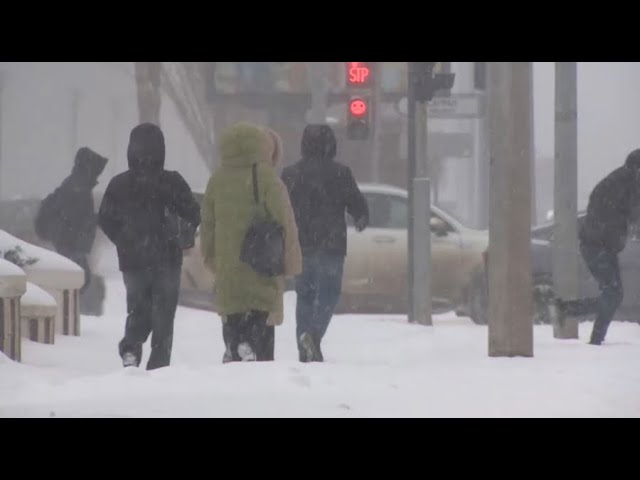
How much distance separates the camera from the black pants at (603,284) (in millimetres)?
10891

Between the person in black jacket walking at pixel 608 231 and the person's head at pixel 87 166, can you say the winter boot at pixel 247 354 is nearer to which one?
the person in black jacket walking at pixel 608 231

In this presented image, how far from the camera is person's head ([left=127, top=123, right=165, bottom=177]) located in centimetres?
825

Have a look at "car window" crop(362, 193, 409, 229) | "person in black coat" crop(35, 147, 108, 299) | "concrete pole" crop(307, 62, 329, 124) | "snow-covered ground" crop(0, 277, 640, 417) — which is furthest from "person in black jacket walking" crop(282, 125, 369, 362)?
"concrete pole" crop(307, 62, 329, 124)

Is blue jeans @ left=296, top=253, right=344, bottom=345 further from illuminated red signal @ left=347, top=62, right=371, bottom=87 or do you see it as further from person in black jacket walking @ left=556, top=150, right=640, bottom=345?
illuminated red signal @ left=347, top=62, right=371, bottom=87

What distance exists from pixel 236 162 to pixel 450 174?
194ft

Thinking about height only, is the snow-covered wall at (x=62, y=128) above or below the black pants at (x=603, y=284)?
above

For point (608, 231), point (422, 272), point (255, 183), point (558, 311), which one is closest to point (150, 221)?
point (255, 183)

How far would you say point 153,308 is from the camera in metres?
8.36

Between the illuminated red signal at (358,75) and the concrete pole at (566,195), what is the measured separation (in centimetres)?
345

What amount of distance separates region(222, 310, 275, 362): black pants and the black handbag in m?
0.28

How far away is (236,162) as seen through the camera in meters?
8.27

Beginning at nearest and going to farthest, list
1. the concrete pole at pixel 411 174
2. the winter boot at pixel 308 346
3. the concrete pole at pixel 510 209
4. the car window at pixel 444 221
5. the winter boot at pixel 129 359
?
the winter boot at pixel 129 359 < the concrete pole at pixel 510 209 < the winter boot at pixel 308 346 < the concrete pole at pixel 411 174 < the car window at pixel 444 221

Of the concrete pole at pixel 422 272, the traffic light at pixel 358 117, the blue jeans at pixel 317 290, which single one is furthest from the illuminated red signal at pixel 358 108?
the blue jeans at pixel 317 290
